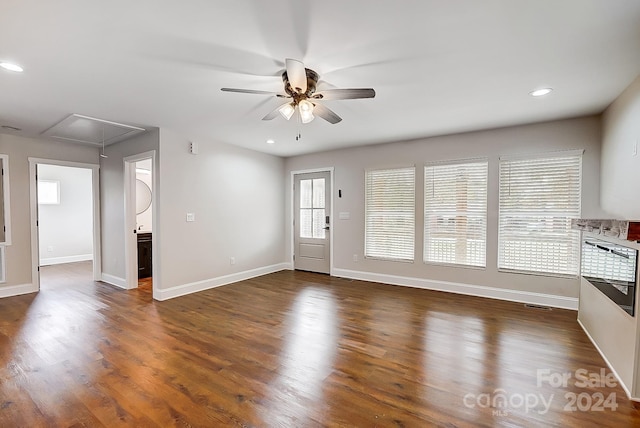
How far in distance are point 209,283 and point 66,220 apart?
538 cm

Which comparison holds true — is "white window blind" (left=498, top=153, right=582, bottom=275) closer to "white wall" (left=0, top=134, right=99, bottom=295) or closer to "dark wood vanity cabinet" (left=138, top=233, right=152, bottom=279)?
"dark wood vanity cabinet" (left=138, top=233, right=152, bottom=279)

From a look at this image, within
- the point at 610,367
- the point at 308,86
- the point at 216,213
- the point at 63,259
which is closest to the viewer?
the point at 610,367

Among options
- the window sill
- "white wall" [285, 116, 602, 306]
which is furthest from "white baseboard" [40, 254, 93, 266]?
the window sill

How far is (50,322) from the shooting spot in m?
3.34

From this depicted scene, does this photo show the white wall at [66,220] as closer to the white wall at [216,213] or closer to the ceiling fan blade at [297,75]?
the white wall at [216,213]

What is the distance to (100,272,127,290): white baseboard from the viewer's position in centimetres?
482

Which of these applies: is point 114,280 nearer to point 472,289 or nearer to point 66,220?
point 66,220

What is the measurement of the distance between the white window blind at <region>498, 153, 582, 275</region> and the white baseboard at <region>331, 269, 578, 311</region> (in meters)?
0.34

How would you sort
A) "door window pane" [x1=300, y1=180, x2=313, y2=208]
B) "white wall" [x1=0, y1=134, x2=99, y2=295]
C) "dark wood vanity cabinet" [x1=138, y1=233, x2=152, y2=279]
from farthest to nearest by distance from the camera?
"door window pane" [x1=300, y1=180, x2=313, y2=208], "dark wood vanity cabinet" [x1=138, y1=233, x2=152, y2=279], "white wall" [x1=0, y1=134, x2=99, y2=295]

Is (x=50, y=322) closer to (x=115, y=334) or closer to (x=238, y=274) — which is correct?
(x=115, y=334)

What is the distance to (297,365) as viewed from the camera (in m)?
2.41

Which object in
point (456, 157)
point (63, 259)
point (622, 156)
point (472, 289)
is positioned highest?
point (456, 157)

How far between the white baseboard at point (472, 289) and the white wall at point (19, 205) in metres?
5.15

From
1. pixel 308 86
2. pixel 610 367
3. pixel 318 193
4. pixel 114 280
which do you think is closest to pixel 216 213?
pixel 318 193
